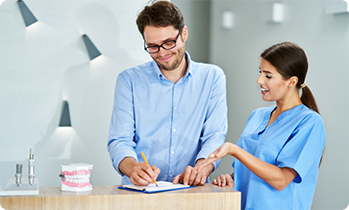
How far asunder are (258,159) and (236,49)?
2038 millimetres

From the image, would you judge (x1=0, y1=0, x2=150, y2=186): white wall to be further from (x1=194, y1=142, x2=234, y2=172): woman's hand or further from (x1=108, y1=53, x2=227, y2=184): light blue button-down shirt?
(x1=194, y1=142, x2=234, y2=172): woman's hand

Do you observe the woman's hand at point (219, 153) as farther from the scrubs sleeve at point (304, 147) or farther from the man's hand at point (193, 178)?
the scrubs sleeve at point (304, 147)

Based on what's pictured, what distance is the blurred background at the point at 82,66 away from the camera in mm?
2594

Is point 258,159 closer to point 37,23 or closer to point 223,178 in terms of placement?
point 223,178

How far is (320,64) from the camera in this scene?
2.41 metres

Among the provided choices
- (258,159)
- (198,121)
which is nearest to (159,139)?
(198,121)

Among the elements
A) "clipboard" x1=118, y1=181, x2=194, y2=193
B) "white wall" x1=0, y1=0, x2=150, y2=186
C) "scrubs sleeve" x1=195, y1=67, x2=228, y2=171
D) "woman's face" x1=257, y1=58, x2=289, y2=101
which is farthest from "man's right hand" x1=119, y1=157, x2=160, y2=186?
"white wall" x1=0, y1=0, x2=150, y2=186

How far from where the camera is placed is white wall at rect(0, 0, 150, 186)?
2781mm

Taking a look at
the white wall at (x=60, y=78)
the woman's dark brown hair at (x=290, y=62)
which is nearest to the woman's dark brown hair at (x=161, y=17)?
the woman's dark brown hair at (x=290, y=62)

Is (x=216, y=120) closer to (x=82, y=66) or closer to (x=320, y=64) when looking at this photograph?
(x=320, y=64)

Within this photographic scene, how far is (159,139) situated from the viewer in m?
1.88

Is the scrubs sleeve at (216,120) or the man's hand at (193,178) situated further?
the scrubs sleeve at (216,120)

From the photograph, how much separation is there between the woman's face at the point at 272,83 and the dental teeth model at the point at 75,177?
91cm

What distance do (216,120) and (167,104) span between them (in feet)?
0.93
